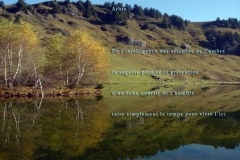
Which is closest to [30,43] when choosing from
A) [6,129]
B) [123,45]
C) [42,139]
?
[6,129]

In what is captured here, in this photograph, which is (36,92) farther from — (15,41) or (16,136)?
(16,136)

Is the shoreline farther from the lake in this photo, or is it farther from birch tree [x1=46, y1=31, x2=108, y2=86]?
the lake

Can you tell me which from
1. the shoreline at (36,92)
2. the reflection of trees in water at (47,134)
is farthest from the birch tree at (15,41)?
the reflection of trees in water at (47,134)

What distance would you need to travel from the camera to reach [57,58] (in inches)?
2594

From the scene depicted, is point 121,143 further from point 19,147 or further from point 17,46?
point 17,46


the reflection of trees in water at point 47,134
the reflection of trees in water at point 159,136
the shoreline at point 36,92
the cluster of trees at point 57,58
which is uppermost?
→ the cluster of trees at point 57,58

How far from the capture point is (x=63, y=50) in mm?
64938

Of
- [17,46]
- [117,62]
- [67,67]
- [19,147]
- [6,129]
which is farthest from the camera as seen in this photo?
[117,62]

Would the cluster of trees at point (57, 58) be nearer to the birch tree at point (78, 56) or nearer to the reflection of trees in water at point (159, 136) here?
the birch tree at point (78, 56)

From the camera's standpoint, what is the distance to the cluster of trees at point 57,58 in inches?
2224

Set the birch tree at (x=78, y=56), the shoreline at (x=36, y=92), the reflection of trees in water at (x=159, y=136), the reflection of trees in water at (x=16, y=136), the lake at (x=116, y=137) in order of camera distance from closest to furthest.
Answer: the reflection of trees in water at (x=16, y=136) < the lake at (x=116, y=137) < the reflection of trees in water at (x=159, y=136) < the shoreline at (x=36, y=92) < the birch tree at (x=78, y=56)

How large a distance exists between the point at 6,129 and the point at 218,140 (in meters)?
16.2

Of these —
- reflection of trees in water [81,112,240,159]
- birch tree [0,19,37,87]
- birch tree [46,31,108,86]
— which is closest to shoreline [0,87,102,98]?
birch tree [0,19,37,87]

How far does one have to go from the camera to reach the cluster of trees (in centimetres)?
5650
